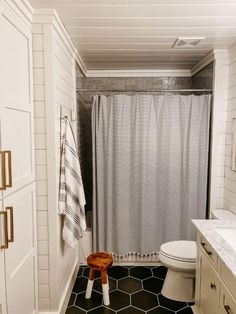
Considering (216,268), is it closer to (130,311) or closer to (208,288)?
(208,288)

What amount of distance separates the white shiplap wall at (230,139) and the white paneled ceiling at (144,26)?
0.22 meters

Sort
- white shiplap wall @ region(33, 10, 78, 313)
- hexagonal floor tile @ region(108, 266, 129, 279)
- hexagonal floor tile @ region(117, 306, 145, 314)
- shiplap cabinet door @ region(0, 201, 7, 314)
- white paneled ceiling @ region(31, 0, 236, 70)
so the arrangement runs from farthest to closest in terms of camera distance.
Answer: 1. hexagonal floor tile @ region(108, 266, 129, 279)
2. hexagonal floor tile @ region(117, 306, 145, 314)
3. white shiplap wall @ region(33, 10, 78, 313)
4. white paneled ceiling @ region(31, 0, 236, 70)
5. shiplap cabinet door @ region(0, 201, 7, 314)

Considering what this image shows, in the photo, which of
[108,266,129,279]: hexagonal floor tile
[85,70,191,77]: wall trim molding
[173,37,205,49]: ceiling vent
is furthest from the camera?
[85,70,191,77]: wall trim molding

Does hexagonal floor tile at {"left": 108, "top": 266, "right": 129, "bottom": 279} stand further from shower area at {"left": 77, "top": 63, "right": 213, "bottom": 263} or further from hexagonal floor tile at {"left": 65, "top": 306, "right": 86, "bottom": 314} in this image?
hexagonal floor tile at {"left": 65, "top": 306, "right": 86, "bottom": 314}

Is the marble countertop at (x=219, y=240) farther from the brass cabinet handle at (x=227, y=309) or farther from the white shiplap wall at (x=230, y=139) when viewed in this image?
the white shiplap wall at (x=230, y=139)

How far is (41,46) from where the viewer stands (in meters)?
1.90

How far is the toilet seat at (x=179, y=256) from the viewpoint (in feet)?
7.44

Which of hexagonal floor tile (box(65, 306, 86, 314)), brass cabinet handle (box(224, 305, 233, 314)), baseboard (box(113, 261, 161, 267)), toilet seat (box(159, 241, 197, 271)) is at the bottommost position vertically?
hexagonal floor tile (box(65, 306, 86, 314))

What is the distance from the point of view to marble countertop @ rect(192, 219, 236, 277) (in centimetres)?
147

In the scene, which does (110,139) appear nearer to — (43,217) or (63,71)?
(63,71)

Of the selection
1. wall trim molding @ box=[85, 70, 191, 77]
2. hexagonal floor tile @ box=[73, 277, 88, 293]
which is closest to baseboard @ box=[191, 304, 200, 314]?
hexagonal floor tile @ box=[73, 277, 88, 293]

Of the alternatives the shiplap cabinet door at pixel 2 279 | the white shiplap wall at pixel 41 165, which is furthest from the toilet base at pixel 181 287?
the shiplap cabinet door at pixel 2 279

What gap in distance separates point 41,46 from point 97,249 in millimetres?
2085

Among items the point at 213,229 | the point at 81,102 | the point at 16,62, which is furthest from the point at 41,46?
the point at 213,229
